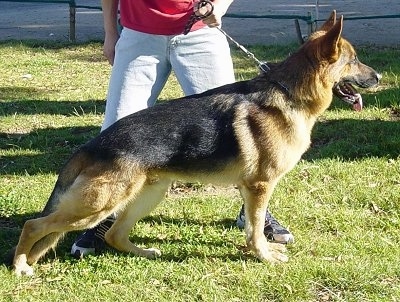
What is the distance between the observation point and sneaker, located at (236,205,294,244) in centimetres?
511

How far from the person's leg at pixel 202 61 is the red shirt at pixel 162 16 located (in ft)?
0.28

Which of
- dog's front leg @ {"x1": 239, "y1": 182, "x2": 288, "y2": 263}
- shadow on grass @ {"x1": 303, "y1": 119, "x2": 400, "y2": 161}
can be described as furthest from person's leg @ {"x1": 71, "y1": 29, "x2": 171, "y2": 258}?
shadow on grass @ {"x1": 303, "y1": 119, "x2": 400, "y2": 161}

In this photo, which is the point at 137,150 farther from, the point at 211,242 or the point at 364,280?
the point at 364,280

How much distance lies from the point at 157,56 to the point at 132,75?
22 cm

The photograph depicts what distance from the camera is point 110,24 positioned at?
526 centimetres

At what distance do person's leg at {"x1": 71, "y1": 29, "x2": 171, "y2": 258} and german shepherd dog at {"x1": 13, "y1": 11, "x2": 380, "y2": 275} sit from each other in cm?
35

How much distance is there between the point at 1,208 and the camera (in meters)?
5.65

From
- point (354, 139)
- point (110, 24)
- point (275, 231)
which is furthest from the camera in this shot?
point (354, 139)

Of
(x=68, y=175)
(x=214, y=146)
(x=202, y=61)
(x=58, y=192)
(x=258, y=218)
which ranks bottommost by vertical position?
(x=258, y=218)

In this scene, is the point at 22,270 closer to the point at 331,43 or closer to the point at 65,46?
the point at 331,43

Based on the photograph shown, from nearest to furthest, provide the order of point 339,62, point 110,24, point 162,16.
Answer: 1. point 339,62
2. point 162,16
3. point 110,24

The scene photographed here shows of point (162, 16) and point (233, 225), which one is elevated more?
point (162, 16)

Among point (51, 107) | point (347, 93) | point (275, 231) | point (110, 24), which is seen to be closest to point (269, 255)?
point (275, 231)

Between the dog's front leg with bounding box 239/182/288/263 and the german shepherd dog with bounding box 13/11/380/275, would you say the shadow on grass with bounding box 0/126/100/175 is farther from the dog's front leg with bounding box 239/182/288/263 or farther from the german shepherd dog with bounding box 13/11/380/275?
the dog's front leg with bounding box 239/182/288/263
